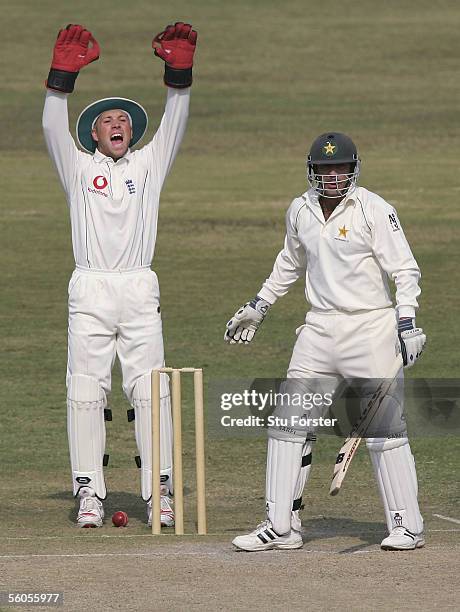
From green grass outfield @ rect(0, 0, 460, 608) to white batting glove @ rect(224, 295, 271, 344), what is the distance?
1032 millimetres

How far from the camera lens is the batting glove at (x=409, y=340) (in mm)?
8172

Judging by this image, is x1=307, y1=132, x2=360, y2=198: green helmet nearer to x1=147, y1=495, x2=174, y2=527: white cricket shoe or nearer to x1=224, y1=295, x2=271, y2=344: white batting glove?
x1=224, y1=295, x2=271, y2=344: white batting glove

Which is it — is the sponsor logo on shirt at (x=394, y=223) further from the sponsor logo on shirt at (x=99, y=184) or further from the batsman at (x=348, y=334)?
the sponsor logo on shirt at (x=99, y=184)

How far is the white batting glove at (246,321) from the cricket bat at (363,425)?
769 mm

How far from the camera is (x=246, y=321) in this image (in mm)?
8875

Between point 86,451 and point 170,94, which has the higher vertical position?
point 170,94

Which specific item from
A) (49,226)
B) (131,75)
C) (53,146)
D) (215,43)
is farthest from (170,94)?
(215,43)

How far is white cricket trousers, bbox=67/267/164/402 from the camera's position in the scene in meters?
9.63

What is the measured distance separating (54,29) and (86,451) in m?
32.5

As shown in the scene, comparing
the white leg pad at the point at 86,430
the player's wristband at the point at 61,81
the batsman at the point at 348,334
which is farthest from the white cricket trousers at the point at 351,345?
the player's wristband at the point at 61,81

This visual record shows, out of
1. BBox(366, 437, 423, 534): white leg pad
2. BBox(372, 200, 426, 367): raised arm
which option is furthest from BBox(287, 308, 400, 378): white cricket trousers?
BBox(366, 437, 423, 534): white leg pad

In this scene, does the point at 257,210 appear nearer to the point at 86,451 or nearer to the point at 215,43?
the point at 86,451

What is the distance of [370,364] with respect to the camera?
8414 mm

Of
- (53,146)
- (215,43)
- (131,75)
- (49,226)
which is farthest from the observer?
(215,43)
